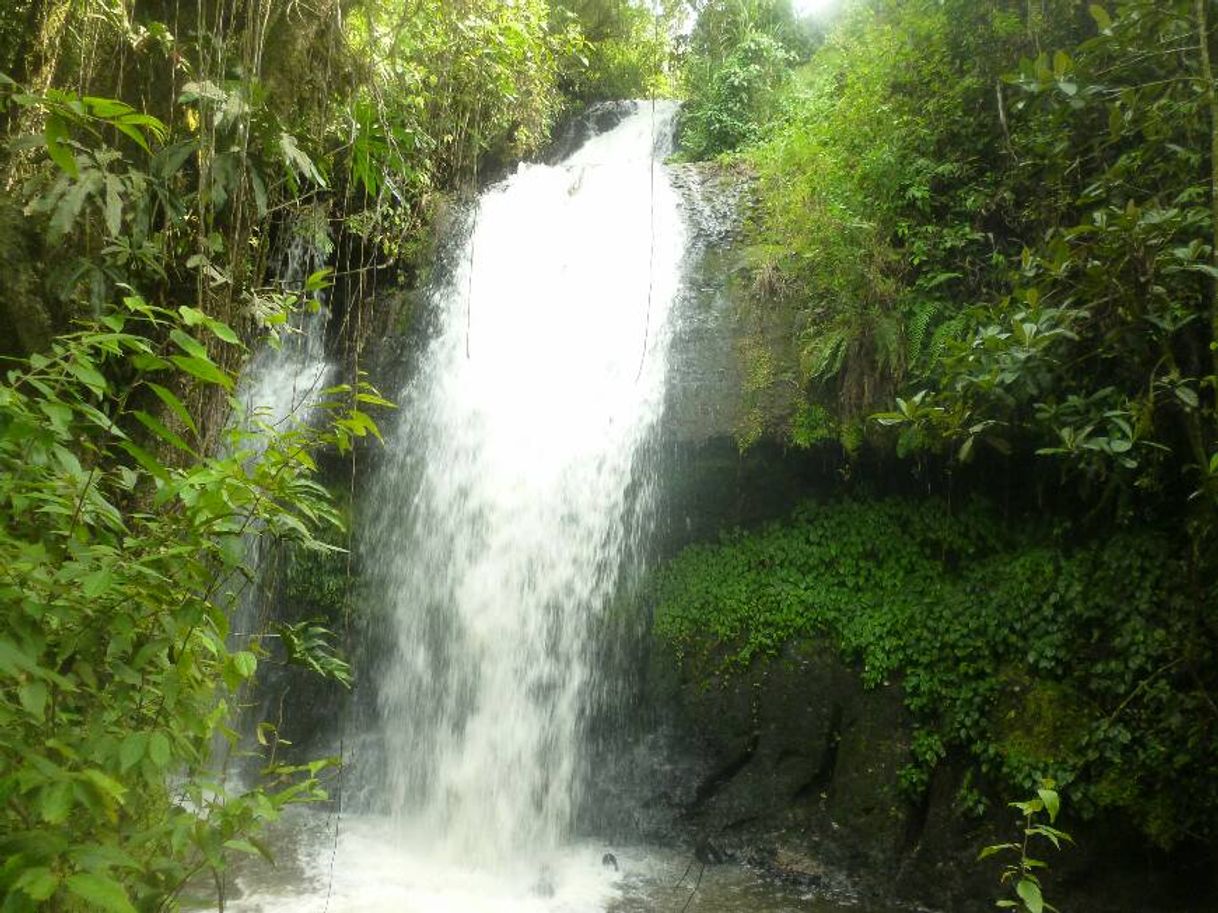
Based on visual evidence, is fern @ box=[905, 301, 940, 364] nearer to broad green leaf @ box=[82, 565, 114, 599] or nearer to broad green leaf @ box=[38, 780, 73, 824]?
broad green leaf @ box=[82, 565, 114, 599]

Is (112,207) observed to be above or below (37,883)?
above

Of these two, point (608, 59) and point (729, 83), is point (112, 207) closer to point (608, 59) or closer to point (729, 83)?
point (729, 83)

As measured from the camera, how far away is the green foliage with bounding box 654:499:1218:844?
5195 millimetres

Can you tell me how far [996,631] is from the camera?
6008mm

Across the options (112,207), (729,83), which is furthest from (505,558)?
(729,83)

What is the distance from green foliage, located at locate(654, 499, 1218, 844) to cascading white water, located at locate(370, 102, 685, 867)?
953 mm

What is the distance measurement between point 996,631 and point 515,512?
12.9 ft

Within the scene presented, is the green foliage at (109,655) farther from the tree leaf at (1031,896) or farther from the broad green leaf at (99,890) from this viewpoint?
the tree leaf at (1031,896)

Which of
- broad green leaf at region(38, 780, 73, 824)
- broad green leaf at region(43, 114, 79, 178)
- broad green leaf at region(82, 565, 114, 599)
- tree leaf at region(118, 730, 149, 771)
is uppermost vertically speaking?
broad green leaf at region(43, 114, 79, 178)

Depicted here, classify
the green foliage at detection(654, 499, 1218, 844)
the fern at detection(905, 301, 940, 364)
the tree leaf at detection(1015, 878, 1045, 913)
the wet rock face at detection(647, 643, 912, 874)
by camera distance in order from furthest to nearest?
the fern at detection(905, 301, 940, 364)
the wet rock face at detection(647, 643, 912, 874)
the green foliage at detection(654, 499, 1218, 844)
the tree leaf at detection(1015, 878, 1045, 913)

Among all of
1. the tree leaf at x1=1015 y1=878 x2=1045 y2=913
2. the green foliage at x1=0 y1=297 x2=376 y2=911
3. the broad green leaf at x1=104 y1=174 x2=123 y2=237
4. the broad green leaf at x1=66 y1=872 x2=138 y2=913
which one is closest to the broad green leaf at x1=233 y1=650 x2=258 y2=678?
the green foliage at x1=0 y1=297 x2=376 y2=911

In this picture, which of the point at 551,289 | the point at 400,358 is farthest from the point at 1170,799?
the point at 400,358

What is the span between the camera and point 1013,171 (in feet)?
21.7

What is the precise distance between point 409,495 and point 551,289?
252 cm
